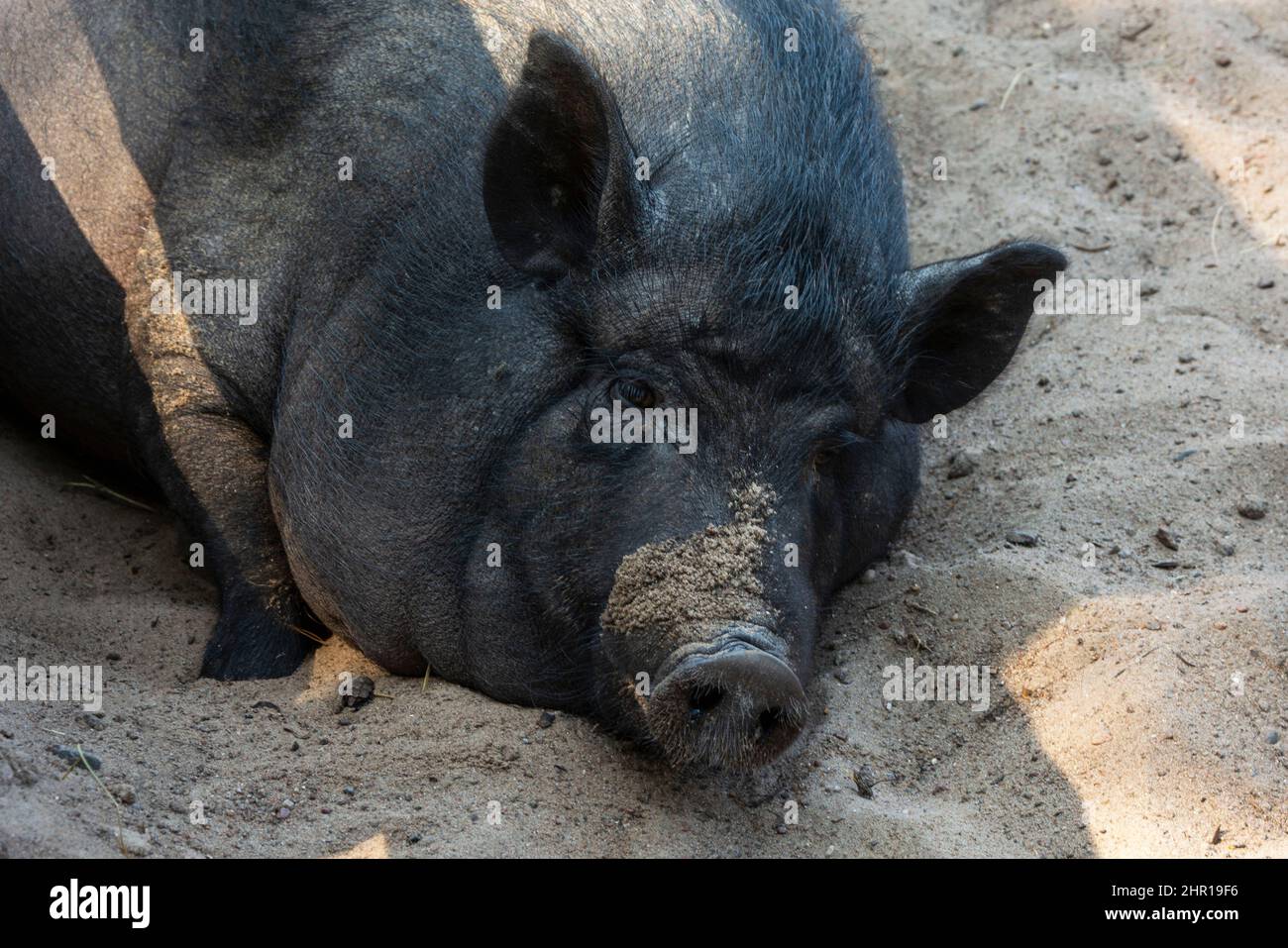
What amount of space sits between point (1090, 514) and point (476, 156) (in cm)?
254

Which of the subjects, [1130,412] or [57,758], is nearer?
[57,758]

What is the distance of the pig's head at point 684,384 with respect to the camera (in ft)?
13.1

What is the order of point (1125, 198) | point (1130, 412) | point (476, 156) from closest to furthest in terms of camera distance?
1. point (476, 156)
2. point (1130, 412)
3. point (1125, 198)

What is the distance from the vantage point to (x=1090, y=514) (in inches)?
218

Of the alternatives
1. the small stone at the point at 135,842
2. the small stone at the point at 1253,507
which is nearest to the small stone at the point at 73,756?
the small stone at the point at 135,842

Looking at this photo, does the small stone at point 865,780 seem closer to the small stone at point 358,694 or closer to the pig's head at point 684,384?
the pig's head at point 684,384

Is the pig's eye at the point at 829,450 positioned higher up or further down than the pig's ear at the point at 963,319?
further down

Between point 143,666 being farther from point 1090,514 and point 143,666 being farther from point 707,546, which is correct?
point 1090,514

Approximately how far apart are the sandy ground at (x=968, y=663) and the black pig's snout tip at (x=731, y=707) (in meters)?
0.36

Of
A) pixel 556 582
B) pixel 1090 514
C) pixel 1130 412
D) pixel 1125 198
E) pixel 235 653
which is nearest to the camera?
pixel 556 582

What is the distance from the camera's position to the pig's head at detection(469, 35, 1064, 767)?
3.98 meters
